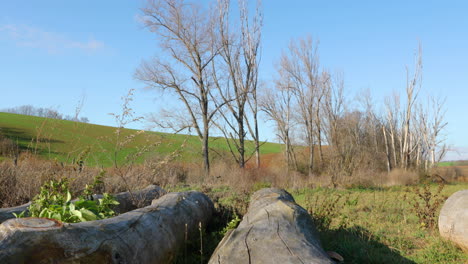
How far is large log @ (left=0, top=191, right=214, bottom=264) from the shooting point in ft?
8.29

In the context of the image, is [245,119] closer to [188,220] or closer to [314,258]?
[188,220]

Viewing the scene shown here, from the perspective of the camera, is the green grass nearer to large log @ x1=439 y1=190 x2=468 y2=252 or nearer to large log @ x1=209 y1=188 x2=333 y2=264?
large log @ x1=439 y1=190 x2=468 y2=252

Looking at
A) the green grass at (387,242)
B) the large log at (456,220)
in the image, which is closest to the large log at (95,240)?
the green grass at (387,242)

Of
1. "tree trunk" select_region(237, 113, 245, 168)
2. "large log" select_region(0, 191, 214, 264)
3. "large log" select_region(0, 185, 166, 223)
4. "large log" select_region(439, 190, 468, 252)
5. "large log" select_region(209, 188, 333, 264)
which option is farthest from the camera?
"tree trunk" select_region(237, 113, 245, 168)

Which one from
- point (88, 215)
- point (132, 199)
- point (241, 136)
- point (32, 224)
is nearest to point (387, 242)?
point (132, 199)

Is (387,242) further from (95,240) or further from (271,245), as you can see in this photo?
(95,240)

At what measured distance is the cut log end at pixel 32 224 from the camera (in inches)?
103

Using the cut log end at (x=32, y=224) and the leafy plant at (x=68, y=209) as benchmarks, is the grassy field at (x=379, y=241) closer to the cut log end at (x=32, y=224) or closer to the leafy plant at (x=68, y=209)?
the leafy plant at (x=68, y=209)

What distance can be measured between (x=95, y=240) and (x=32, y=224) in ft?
1.54

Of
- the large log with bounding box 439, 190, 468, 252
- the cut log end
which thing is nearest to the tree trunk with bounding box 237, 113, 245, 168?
the large log with bounding box 439, 190, 468, 252

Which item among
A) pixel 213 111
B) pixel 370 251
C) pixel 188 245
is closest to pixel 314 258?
pixel 188 245

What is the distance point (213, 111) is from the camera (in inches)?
839

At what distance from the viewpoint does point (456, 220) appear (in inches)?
218

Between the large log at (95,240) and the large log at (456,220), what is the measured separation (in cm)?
417
